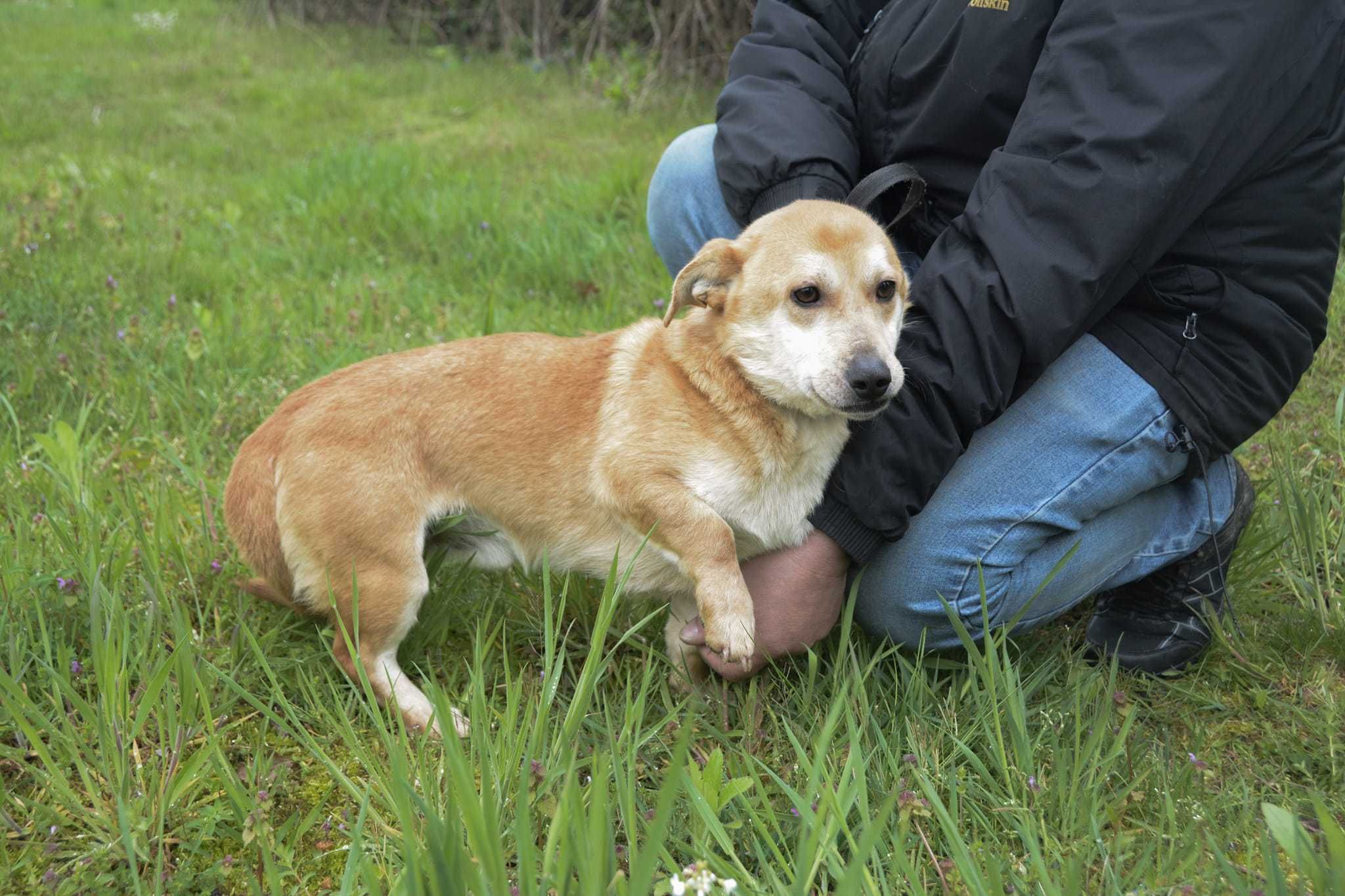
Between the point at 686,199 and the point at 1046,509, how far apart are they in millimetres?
1514

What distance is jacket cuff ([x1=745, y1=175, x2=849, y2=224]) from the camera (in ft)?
8.57

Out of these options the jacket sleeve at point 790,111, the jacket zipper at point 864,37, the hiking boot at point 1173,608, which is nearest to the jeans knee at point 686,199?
the jacket sleeve at point 790,111

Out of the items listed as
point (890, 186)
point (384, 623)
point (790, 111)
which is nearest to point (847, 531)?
point (890, 186)

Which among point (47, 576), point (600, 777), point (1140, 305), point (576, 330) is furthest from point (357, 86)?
point (600, 777)

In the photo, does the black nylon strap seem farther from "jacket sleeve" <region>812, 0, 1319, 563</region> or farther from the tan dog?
"jacket sleeve" <region>812, 0, 1319, 563</region>

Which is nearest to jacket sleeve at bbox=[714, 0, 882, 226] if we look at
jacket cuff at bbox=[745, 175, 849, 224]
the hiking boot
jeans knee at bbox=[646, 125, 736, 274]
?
jacket cuff at bbox=[745, 175, 849, 224]

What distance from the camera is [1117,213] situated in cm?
195

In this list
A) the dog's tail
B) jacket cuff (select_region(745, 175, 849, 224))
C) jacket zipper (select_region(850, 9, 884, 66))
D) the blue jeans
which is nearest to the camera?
the blue jeans

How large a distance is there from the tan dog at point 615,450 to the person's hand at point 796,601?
0.05m

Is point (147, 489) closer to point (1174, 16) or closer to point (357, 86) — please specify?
point (1174, 16)

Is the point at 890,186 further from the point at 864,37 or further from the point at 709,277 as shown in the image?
the point at 864,37

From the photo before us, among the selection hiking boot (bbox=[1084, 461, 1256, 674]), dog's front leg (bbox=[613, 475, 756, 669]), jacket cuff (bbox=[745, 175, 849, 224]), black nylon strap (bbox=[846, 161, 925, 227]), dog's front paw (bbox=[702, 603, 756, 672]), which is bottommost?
hiking boot (bbox=[1084, 461, 1256, 674])

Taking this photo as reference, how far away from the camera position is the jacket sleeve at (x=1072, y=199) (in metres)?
1.90

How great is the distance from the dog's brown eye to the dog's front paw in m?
0.71
